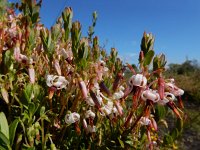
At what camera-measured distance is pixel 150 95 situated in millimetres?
979

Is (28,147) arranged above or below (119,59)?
below

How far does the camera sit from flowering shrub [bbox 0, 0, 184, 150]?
1019mm

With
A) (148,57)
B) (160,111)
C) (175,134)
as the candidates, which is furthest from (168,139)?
(148,57)

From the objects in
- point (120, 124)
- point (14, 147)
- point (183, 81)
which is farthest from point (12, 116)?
point (183, 81)

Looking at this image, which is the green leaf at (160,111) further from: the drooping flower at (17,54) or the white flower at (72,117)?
the drooping flower at (17,54)

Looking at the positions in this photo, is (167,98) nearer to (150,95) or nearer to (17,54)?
(150,95)

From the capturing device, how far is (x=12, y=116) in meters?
1.17

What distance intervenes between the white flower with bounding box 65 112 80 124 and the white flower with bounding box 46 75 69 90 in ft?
0.32

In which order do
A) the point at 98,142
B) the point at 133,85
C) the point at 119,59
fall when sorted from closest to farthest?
the point at 133,85 → the point at 98,142 → the point at 119,59

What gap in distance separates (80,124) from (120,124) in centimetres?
16

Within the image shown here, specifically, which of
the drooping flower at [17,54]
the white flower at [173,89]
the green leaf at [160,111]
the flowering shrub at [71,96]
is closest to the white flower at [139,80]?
the flowering shrub at [71,96]

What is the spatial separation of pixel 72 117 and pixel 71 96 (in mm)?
89

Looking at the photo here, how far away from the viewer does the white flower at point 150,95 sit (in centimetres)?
98

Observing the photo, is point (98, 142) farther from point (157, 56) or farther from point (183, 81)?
point (183, 81)
